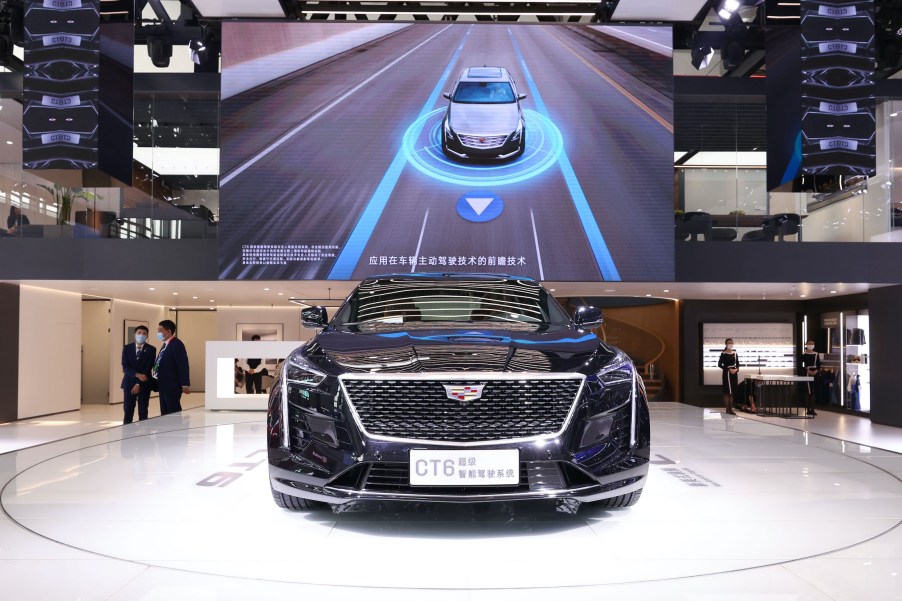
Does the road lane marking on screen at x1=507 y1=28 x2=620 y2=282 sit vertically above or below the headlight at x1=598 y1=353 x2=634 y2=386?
above

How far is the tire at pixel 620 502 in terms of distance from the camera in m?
3.61

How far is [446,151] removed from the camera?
1002 centimetres

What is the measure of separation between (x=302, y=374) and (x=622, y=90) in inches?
328

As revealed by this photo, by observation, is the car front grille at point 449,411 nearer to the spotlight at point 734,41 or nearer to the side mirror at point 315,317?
the side mirror at point 315,317

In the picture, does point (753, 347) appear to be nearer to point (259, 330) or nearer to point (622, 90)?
point (622, 90)

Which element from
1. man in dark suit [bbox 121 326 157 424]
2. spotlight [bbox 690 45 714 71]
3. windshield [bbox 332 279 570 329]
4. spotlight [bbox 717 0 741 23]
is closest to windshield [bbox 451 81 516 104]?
spotlight [bbox 717 0 741 23]

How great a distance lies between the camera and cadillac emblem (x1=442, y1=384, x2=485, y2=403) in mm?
3016

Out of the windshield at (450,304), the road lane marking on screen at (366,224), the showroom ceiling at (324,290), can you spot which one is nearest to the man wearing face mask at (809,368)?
the showroom ceiling at (324,290)

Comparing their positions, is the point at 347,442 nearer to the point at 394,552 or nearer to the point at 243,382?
the point at 394,552

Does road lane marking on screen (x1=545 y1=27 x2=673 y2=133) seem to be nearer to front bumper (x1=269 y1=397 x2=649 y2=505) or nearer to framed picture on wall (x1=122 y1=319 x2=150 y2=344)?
front bumper (x1=269 y1=397 x2=649 y2=505)

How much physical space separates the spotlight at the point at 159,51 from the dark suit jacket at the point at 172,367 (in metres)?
5.43

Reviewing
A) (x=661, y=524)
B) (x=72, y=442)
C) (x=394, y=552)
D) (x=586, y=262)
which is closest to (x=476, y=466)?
(x=394, y=552)

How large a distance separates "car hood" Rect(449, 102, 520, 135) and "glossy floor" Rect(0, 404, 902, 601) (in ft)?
19.9

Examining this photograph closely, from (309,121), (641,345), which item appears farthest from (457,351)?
(641,345)
